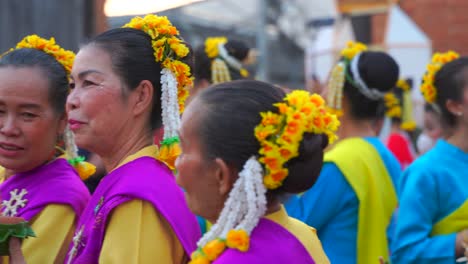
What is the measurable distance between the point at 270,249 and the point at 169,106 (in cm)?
70

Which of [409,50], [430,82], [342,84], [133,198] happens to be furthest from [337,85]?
[409,50]

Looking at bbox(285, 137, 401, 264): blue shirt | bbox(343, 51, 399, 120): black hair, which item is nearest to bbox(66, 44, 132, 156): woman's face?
bbox(285, 137, 401, 264): blue shirt

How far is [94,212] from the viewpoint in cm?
242

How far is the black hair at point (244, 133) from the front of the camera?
83.1 inches

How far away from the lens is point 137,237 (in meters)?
2.29

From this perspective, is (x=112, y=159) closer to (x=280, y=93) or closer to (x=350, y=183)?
(x=280, y=93)

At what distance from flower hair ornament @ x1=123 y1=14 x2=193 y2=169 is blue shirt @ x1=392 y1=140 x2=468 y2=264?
1409mm

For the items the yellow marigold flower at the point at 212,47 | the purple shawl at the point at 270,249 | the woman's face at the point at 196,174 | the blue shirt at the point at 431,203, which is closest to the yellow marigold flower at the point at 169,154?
the woman's face at the point at 196,174

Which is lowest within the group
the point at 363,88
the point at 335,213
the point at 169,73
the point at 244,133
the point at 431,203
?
the point at 335,213

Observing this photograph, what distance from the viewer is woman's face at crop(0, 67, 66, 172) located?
274 centimetres

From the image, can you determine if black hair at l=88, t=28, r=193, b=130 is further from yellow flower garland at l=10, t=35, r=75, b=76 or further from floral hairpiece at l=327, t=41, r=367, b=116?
floral hairpiece at l=327, t=41, r=367, b=116

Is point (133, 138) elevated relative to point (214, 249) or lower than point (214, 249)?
elevated

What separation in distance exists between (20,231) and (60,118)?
22.3 inches

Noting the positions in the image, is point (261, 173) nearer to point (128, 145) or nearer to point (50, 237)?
point (128, 145)
